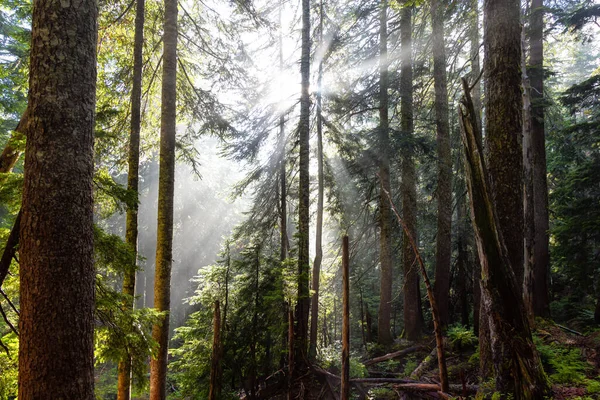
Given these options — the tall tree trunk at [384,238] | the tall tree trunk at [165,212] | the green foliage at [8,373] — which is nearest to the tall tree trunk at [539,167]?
the tall tree trunk at [384,238]

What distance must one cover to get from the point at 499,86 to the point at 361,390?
7.03m

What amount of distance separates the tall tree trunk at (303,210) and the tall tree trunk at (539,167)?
724 centimetres

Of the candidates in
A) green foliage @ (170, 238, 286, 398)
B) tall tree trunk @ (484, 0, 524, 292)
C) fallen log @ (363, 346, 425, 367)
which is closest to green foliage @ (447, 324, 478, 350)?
fallen log @ (363, 346, 425, 367)

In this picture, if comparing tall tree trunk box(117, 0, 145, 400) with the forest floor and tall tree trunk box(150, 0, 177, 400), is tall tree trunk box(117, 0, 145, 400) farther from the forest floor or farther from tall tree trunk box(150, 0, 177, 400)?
the forest floor

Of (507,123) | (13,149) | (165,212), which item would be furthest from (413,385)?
(13,149)

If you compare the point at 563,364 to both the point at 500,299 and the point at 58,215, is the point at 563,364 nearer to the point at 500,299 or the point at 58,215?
the point at 500,299

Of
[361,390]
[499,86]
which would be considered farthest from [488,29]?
[361,390]

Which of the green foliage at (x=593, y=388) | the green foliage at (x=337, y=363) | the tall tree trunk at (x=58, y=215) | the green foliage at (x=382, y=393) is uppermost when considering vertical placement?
the tall tree trunk at (x=58, y=215)

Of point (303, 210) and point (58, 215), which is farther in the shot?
point (303, 210)

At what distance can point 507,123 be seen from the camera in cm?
513

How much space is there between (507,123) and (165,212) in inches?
258

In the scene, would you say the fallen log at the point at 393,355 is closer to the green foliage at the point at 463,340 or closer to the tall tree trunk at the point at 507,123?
the green foliage at the point at 463,340

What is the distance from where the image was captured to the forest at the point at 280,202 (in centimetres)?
269

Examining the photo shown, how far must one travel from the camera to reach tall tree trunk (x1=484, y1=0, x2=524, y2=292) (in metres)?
5.05
